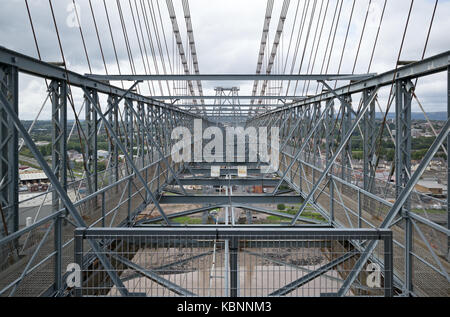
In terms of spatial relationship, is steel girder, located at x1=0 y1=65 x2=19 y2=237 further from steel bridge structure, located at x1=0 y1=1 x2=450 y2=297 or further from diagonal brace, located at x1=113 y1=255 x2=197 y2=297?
diagonal brace, located at x1=113 y1=255 x2=197 y2=297

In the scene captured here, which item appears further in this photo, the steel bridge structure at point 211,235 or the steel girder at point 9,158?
the steel girder at point 9,158

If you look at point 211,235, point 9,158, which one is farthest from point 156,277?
A: point 9,158

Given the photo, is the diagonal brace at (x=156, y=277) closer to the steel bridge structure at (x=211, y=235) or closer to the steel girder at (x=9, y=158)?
the steel bridge structure at (x=211, y=235)

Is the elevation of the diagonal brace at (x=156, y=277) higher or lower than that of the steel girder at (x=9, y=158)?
lower

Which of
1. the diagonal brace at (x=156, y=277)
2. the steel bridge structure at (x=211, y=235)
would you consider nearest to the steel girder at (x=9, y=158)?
the steel bridge structure at (x=211, y=235)

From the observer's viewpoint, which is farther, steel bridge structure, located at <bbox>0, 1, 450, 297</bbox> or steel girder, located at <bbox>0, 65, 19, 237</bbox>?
steel girder, located at <bbox>0, 65, 19, 237</bbox>

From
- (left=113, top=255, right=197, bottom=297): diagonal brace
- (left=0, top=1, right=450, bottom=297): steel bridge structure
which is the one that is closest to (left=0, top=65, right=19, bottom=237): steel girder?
(left=0, top=1, right=450, bottom=297): steel bridge structure

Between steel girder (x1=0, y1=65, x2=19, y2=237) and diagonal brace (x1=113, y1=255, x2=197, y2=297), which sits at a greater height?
steel girder (x1=0, y1=65, x2=19, y2=237)

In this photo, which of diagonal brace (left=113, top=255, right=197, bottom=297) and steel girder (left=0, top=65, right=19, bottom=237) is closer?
→ diagonal brace (left=113, top=255, right=197, bottom=297)

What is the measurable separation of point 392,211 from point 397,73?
239 cm

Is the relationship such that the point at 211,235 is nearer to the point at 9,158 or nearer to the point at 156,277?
the point at 156,277
